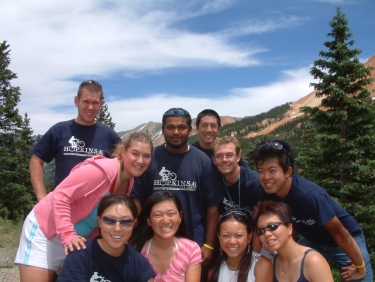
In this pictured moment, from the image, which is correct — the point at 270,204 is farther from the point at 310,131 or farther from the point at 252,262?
the point at 310,131

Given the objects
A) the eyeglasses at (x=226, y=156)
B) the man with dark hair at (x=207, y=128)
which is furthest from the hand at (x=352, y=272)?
the man with dark hair at (x=207, y=128)

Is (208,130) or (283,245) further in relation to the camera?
(208,130)

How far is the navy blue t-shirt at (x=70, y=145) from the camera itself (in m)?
4.07

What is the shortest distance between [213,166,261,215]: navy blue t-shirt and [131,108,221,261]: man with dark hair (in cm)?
12

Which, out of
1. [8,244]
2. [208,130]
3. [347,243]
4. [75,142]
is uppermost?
[208,130]

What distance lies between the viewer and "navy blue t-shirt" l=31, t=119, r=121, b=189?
4070 mm

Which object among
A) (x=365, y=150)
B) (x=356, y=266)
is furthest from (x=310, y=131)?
(x=356, y=266)

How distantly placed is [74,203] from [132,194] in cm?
88

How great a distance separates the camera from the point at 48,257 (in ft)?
10.0

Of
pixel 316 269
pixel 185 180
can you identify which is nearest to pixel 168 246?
pixel 185 180

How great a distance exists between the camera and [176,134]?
3914 millimetres

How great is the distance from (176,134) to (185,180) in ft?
1.74

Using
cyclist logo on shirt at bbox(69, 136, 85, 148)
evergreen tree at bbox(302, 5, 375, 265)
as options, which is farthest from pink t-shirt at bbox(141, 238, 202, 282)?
evergreen tree at bbox(302, 5, 375, 265)

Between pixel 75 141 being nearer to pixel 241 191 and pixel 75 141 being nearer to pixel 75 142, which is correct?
pixel 75 142
